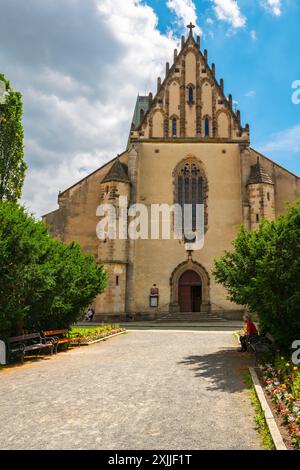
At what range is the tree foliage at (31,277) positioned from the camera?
35.8 feet

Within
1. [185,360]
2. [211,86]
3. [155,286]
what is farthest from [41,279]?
[211,86]

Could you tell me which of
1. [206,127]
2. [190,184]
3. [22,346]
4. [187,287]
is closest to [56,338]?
[22,346]

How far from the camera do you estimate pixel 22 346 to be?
11.8 metres

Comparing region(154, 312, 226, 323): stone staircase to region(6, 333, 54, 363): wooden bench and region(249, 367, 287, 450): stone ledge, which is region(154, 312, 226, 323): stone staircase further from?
region(249, 367, 287, 450): stone ledge

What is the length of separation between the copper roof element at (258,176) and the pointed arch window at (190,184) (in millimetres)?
3493

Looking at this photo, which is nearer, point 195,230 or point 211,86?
point 195,230

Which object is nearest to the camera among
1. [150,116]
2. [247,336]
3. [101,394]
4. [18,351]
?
[101,394]

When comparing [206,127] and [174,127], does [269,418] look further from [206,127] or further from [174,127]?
[206,127]

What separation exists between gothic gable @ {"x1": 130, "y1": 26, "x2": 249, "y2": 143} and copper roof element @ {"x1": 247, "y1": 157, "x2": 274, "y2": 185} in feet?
7.59

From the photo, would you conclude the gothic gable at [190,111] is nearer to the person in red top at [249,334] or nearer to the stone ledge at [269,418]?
the person in red top at [249,334]

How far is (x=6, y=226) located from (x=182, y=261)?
19.0 meters

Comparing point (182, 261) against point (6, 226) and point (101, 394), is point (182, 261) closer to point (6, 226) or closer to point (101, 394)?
point (6, 226)

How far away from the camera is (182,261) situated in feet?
95.2

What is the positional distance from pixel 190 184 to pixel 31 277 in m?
20.9
